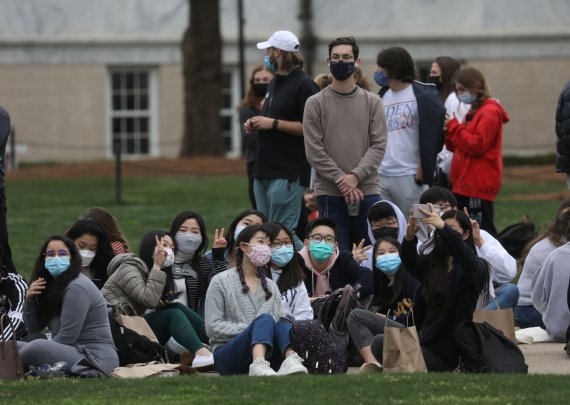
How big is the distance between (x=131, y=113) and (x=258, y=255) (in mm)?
31076

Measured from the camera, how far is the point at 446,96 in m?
14.5

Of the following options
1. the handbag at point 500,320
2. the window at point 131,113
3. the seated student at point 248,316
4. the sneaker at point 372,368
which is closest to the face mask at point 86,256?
the seated student at point 248,316

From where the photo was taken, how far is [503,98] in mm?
40781

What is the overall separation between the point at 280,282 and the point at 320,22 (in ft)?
102

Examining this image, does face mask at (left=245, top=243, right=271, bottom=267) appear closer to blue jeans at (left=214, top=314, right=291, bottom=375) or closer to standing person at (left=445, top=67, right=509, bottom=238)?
blue jeans at (left=214, top=314, right=291, bottom=375)

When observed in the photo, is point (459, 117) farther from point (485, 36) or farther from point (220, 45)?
point (485, 36)

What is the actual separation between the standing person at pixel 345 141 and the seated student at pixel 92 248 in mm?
1827

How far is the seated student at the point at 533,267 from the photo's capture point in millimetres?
12117

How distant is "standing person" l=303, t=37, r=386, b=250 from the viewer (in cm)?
1217

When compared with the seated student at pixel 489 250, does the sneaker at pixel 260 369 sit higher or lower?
lower

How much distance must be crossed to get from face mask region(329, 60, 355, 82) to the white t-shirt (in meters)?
1.08

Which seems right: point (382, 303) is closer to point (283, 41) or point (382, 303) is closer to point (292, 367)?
point (292, 367)

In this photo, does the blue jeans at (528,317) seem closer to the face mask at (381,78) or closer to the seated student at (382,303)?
the seated student at (382,303)

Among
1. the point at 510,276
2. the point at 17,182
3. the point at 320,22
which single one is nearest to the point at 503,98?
the point at 320,22
